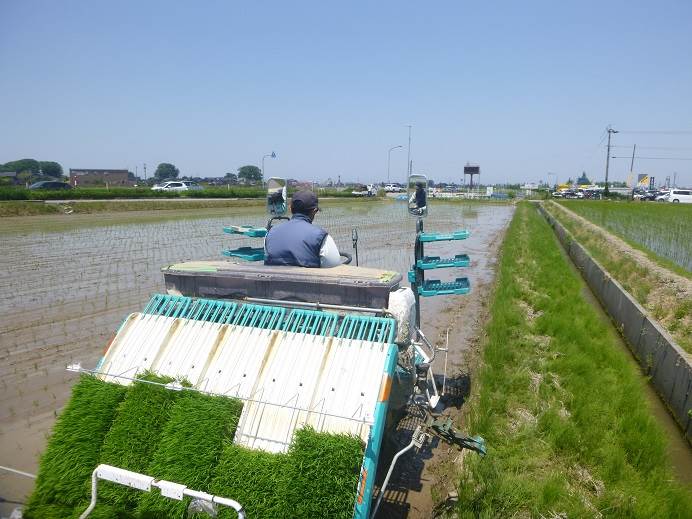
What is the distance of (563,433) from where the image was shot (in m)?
3.50

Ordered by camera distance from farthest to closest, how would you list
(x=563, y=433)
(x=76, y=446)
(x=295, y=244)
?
(x=295, y=244), (x=563, y=433), (x=76, y=446)

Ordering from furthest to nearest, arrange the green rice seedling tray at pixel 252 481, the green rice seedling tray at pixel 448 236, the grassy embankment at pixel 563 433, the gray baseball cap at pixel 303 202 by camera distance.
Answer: the green rice seedling tray at pixel 448 236 < the gray baseball cap at pixel 303 202 < the grassy embankment at pixel 563 433 < the green rice seedling tray at pixel 252 481

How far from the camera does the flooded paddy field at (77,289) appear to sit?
438 cm

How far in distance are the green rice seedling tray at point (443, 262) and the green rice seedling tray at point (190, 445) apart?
2262 mm

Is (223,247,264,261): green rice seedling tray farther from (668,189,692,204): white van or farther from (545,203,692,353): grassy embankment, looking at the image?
(668,189,692,204): white van

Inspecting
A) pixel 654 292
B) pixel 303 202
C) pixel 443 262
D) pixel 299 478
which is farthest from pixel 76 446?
pixel 654 292

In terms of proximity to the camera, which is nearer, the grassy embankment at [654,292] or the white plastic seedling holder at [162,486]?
the white plastic seedling holder at [162,486]

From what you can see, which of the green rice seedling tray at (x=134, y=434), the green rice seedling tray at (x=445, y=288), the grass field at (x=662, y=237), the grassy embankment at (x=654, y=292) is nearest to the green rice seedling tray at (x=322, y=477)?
the green rice seedling tray at (x=134, y=434)

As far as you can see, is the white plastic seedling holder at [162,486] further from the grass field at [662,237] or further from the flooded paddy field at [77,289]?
the grass field at [662,237]

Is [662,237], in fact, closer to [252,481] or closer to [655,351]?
[655,351]

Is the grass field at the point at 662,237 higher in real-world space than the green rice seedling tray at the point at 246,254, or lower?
lower

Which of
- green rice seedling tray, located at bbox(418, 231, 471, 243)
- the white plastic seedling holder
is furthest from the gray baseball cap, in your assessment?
the white plastic seedling holder

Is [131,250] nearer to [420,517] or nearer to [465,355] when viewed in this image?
[465,355]

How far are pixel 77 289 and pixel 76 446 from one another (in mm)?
7559
